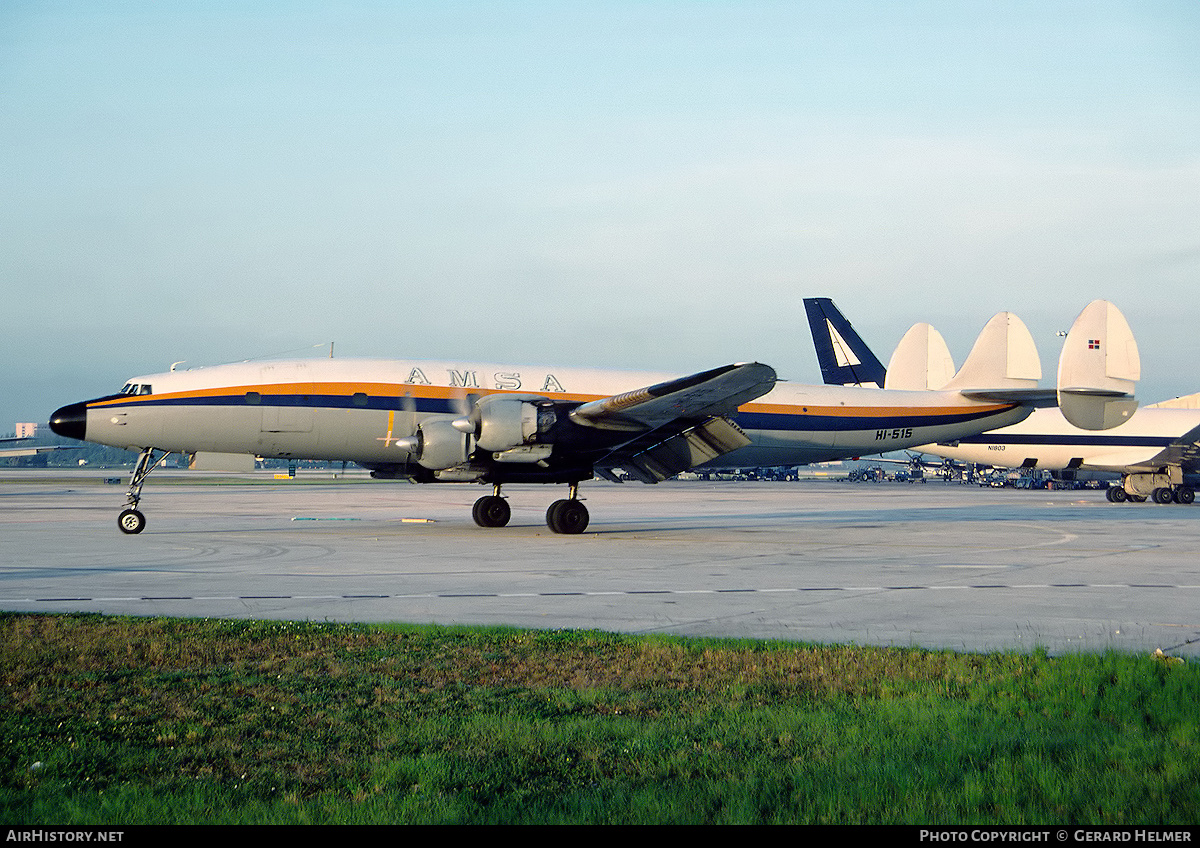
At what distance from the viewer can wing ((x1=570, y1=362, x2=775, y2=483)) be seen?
67.3 feet

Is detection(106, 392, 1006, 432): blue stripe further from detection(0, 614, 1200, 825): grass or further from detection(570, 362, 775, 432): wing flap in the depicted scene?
detection(0, 614, 1200, 825): grass

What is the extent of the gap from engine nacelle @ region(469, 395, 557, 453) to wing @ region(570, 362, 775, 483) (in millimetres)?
816

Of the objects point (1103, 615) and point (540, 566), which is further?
point (540, 566)

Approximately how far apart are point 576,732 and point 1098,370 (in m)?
28.4

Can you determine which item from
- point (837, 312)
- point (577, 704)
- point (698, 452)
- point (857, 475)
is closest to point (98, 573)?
point (577, 704)

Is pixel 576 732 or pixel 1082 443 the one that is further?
pixel 1082 443

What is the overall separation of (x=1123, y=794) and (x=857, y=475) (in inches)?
4663

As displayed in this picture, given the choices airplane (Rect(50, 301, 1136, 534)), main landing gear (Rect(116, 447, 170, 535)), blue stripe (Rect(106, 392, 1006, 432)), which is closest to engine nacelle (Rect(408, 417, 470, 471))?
airplane (Rect(50, 301, 1136, 534))

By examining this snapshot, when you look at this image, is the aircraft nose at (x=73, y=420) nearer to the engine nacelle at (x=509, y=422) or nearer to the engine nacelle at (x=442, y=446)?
the engine nacelle at (x=442, y=446)

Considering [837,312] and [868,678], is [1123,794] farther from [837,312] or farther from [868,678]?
[837,312]

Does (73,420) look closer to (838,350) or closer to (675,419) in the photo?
(675,419)

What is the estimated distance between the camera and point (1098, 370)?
29562 millimetres

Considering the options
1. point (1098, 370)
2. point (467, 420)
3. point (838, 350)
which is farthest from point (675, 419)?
point (838, 350)

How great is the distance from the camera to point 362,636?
9.55 meters
